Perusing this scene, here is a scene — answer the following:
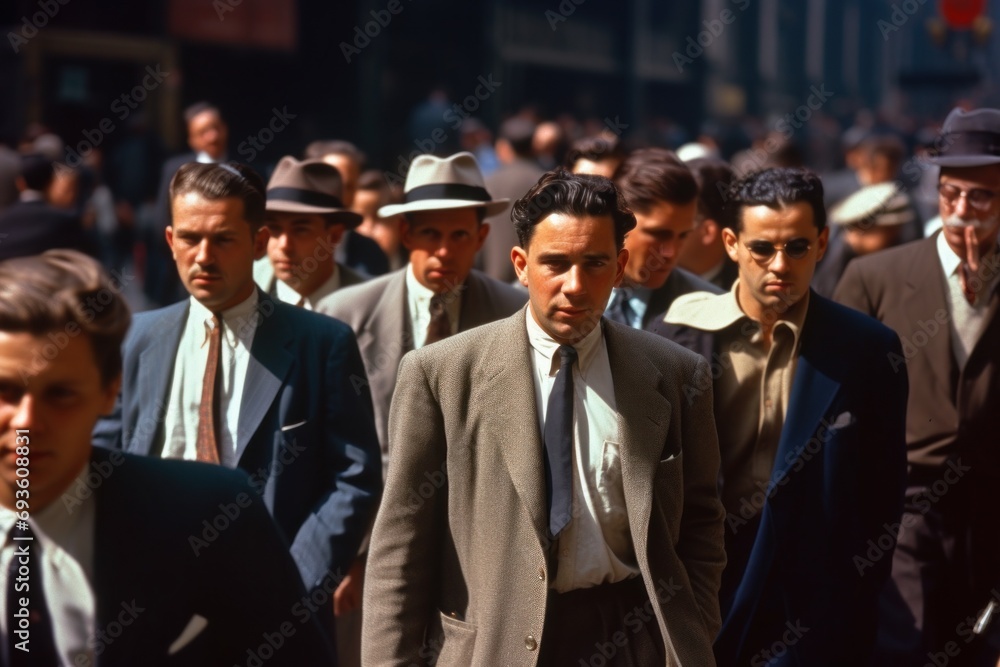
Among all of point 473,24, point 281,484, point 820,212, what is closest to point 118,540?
point 281,484

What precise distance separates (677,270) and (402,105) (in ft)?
56.0

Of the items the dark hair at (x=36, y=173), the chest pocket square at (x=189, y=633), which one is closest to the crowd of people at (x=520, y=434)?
the chest pocket square at (x=189, y=633)

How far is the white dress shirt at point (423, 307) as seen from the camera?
6254 mm

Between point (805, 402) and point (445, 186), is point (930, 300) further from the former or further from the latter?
point (445, 186)

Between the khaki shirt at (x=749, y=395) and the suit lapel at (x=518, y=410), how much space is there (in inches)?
47.6

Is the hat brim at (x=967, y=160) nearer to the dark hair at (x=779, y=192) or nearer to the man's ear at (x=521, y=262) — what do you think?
the dark hair at (x=779, y=192)

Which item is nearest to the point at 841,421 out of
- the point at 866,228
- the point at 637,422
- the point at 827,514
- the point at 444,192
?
the point at 827,514

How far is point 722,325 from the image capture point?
205 inches

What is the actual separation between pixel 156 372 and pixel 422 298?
1499mm

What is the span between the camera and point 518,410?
402 cm

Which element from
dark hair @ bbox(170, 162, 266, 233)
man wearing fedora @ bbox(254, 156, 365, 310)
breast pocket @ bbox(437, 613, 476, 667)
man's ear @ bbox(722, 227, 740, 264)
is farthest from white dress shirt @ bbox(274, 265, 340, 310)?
breast pocket @ bbox(437, 613, 476, 667)

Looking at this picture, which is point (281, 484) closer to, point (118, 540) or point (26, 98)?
point (118, 540)

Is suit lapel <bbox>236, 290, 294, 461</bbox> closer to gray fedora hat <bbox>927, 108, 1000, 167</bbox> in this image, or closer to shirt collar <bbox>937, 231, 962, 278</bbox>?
shirt collar <bbox>937, 231, 962, 278</bbox>

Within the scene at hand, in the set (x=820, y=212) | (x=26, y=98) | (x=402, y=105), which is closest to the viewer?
(x=820, y=212)
